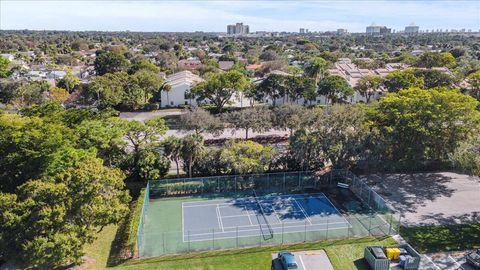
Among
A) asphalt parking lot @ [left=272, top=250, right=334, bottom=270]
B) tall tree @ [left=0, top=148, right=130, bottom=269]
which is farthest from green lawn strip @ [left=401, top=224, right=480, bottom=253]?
tall tree @ [left=0, top=148, right=130, bottom=269]

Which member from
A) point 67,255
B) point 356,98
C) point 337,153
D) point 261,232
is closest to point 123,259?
point 67,255

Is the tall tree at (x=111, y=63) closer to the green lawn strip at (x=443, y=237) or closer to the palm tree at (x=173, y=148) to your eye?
the palm tree at (x=173, y=148)

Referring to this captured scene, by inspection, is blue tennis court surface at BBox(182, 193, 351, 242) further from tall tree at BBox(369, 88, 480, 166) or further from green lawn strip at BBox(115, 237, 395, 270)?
tall tree at BBox(369, 88, 480, 166)

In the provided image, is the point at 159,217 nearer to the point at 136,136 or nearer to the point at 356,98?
the point at 136,136

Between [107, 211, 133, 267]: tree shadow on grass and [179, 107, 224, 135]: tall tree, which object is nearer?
[107, 211, 133, 267]: tree shadow on grass

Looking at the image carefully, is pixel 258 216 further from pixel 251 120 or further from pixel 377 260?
pixel 251 120

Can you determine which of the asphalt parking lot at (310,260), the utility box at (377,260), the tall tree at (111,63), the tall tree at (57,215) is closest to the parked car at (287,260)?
the asphalt parking lot at (310,260)
